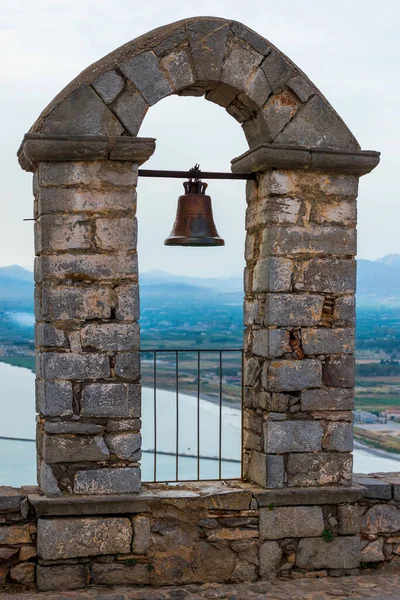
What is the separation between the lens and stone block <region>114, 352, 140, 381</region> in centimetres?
533

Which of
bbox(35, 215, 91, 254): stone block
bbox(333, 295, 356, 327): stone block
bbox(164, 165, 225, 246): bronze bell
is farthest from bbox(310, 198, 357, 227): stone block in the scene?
bbox(35, 215, 91, 254): stone block

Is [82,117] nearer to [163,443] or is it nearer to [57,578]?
[57,578]

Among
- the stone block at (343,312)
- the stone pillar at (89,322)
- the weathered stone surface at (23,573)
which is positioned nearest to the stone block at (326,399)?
the stone block at (343,312)

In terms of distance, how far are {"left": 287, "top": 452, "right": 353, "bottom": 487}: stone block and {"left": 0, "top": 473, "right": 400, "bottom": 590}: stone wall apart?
0.21 ft

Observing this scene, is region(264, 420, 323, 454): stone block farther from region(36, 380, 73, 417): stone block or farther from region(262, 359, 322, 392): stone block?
region(36, 380, 73, 417): stone block

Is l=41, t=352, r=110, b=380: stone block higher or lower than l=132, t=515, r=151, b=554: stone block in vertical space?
higher

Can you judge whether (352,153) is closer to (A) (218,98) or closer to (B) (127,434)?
(A) (218,98)

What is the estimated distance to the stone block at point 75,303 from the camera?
525 centimetres

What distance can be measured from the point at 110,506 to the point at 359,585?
1.75 meters

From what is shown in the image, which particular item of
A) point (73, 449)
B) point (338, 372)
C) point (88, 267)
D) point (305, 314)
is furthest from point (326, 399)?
point (88, 267)

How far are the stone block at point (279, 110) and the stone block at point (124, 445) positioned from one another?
2189 millimetres

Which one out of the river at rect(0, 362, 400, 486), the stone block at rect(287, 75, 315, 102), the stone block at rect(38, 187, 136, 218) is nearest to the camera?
the stone block at rect(38, 187, 136, 218)

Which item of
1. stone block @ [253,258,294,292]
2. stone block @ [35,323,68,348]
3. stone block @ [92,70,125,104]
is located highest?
stone block @ [92,70,125,104]

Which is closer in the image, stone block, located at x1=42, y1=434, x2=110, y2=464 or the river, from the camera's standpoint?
stone block, located at x1=42, y1=434, x2=110, y2=464
